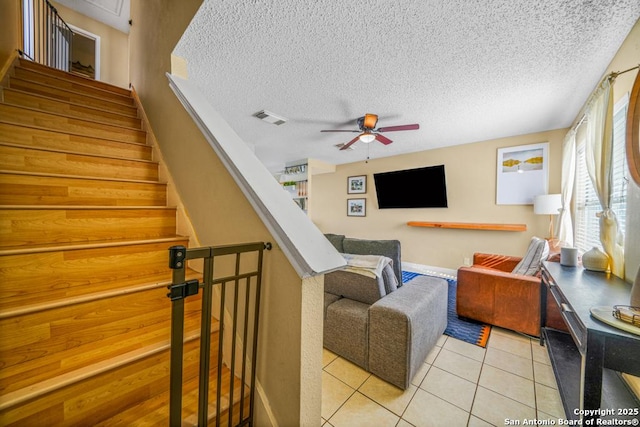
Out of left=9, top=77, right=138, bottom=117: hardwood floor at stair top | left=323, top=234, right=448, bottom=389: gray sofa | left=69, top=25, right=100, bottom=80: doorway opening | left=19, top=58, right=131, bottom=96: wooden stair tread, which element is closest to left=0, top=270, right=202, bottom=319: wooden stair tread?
left=323, top=234, right=448, bottom=389: gray sofa

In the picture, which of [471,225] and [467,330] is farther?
[471,225]

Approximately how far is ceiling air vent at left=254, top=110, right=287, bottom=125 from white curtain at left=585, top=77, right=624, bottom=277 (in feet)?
9.68

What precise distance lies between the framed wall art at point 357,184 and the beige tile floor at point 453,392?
390 cm

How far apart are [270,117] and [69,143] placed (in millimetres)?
1924

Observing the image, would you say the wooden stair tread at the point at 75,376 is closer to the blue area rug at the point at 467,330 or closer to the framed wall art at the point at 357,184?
the blue area rug at the point at 467,330

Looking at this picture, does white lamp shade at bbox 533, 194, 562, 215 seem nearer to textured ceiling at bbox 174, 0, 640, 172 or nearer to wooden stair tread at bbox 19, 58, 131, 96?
textured ceiling at bbox 174, 0, 640, 172

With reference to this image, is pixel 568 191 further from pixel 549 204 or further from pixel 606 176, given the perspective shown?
pixel 606 176

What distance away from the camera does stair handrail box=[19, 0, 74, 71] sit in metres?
3.23

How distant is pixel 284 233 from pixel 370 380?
1.53 meters

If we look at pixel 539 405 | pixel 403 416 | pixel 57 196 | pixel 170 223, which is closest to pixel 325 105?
pixel 170 223

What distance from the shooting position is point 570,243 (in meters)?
2.84

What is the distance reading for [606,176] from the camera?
1.73 metres

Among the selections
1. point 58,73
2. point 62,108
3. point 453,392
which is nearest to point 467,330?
point 453,392

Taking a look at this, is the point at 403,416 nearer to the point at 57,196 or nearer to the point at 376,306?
the point at 376,306
